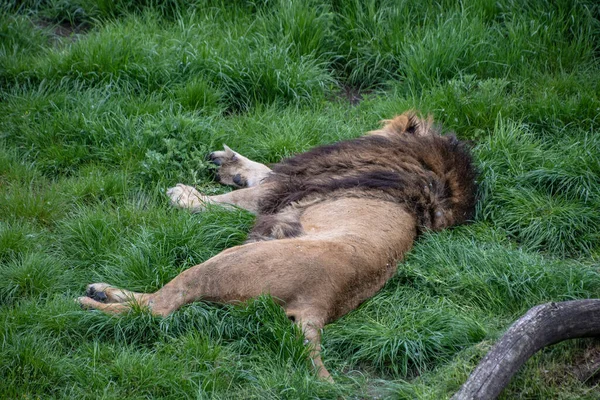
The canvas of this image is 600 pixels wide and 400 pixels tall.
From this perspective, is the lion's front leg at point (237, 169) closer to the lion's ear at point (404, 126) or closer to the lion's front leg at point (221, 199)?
the lion's front leg at point (221, 199)

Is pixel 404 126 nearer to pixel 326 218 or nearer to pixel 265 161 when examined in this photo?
pixel 265 161

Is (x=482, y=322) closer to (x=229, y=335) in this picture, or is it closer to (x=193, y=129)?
(x=229, y=335)

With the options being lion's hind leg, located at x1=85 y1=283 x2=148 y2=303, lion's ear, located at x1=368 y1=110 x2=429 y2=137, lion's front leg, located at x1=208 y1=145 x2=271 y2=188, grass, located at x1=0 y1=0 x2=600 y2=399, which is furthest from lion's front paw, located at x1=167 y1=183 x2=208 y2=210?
lion's ear, located at x1=368 y1=110 x2=429 y2=137

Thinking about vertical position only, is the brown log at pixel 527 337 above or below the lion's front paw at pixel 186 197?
above

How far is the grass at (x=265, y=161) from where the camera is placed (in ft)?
14.4

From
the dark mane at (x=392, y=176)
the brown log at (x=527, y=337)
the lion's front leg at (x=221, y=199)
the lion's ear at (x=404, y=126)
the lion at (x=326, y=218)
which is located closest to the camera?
the brown log at (x=527, y=337)

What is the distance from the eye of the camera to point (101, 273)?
516 centimetres

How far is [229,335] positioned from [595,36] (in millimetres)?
4604

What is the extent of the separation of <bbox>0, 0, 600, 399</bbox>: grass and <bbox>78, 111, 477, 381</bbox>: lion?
0.11m

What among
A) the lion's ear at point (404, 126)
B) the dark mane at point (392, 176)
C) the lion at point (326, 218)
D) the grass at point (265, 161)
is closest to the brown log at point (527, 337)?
the grass at point (265, 161)

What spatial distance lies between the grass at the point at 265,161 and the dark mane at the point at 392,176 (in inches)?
8.3

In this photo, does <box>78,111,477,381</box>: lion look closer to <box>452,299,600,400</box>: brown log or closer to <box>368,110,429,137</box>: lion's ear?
<box>368,110,429,137</box>: lion's ear

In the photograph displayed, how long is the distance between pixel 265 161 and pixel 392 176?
1.28 meters

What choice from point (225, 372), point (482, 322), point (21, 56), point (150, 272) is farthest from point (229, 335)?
point (21, 56)
